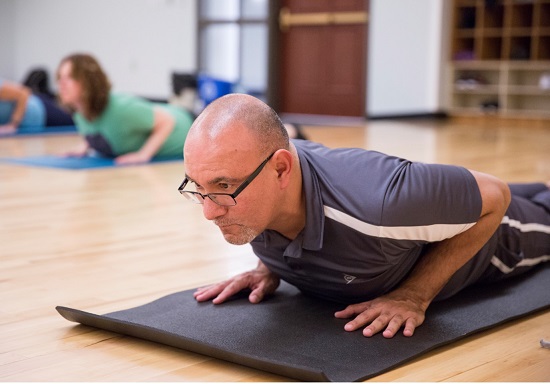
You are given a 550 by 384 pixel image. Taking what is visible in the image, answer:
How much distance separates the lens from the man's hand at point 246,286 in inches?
73.7

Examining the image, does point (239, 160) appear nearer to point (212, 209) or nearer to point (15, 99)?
point (212, 209)

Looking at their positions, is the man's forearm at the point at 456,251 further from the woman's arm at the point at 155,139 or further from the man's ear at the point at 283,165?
the woman's arm at the point at 155,139

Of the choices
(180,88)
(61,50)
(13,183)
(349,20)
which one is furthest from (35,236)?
(61,50)

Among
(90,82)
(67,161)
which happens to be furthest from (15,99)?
(90,82)

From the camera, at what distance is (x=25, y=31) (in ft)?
34.8

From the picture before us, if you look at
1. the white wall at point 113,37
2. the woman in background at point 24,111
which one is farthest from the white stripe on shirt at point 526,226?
the white wall at point 113,37

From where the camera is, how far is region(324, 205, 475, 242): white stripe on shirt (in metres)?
1.60

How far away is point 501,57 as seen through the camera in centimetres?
847

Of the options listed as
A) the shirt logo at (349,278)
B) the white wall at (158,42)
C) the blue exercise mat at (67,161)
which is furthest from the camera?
the white wall at (158,42)

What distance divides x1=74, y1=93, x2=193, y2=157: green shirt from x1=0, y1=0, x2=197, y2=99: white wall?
4100mm

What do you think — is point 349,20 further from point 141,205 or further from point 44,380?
point 44,380

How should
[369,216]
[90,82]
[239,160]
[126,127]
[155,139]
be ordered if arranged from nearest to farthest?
[239,160]
[369,216]
[90,82]
[126,127]
[155,139]

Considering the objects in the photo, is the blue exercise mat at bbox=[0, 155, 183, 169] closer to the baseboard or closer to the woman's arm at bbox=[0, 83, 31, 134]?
the woman's arm at bbox=[0, 83, 31, 134]

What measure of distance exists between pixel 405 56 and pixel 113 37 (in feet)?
11.5
